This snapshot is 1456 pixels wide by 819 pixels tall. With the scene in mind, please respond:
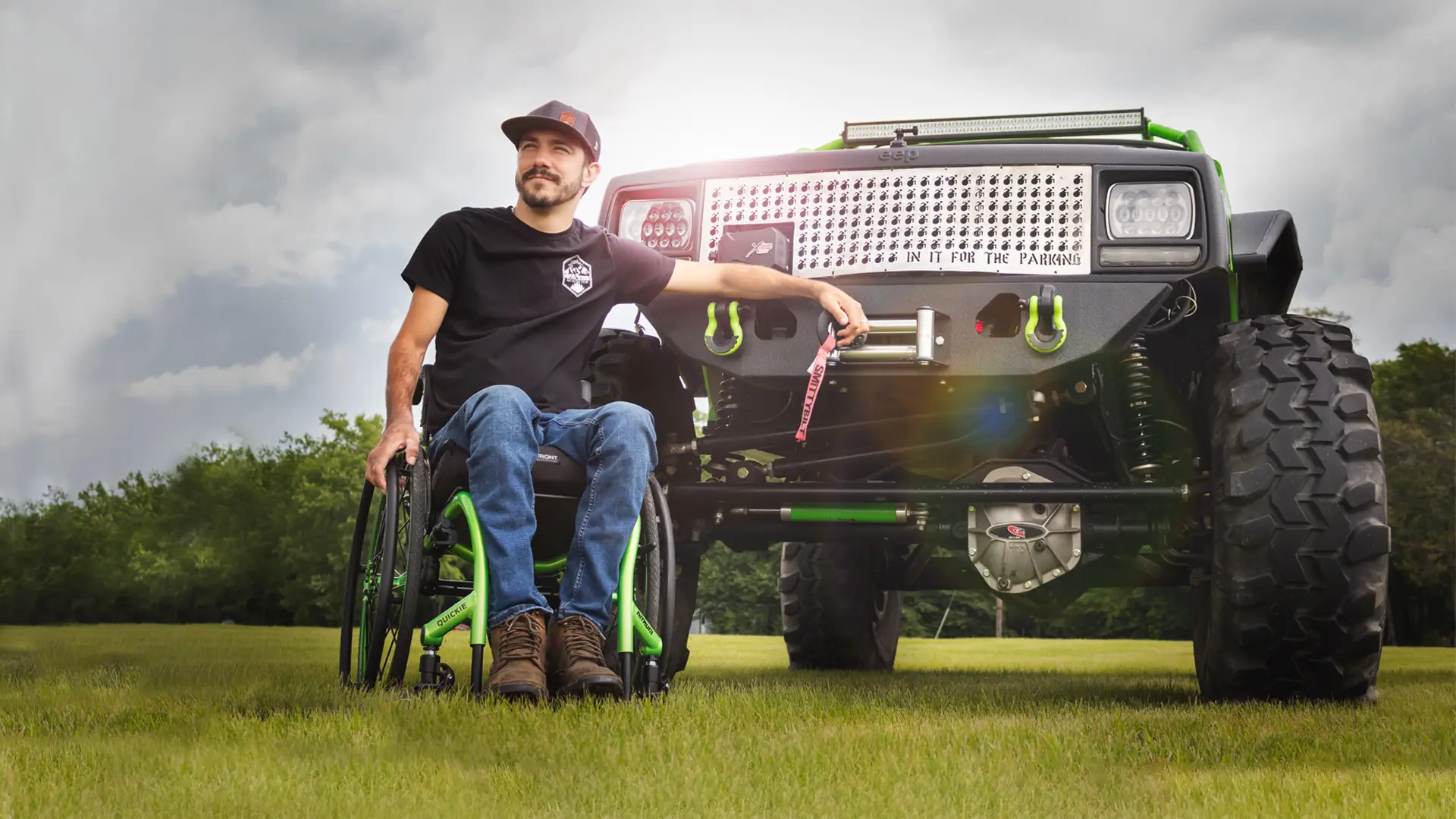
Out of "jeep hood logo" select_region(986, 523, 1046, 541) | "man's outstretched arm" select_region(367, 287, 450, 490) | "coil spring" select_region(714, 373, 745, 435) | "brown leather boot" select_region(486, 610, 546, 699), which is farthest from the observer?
"coil spring" select_region(714, 373, 745, 435)

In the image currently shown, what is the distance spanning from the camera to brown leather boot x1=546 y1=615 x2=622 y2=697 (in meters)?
2.89

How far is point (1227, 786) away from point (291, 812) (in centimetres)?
139

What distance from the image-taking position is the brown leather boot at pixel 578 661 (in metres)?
2.89

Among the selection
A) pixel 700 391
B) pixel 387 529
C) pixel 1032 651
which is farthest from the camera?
pixel 1032 651

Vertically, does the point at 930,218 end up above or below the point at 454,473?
above

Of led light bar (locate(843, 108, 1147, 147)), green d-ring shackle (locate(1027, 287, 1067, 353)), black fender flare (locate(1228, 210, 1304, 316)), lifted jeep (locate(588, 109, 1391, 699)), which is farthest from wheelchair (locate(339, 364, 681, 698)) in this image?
black fender flare (locate(1228, 210, 1304, 316))

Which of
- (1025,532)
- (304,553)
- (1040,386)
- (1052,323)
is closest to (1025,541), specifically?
(1025,532)

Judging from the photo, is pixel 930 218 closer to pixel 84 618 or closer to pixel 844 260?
pixel 844 260

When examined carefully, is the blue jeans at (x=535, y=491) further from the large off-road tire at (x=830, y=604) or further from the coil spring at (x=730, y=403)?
the large off-road tire at (x=830, y=604)

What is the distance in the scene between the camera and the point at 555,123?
342cm

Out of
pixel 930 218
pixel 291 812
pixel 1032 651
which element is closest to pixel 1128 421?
pixel 930 218

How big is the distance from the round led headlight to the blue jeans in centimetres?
153

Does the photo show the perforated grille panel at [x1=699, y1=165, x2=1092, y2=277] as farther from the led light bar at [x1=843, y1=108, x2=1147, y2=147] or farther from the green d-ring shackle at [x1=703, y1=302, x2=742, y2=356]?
the led light bar at [x1=843, y1=108, x2=1147, y2=147]

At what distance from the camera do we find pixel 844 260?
12.9 ft
